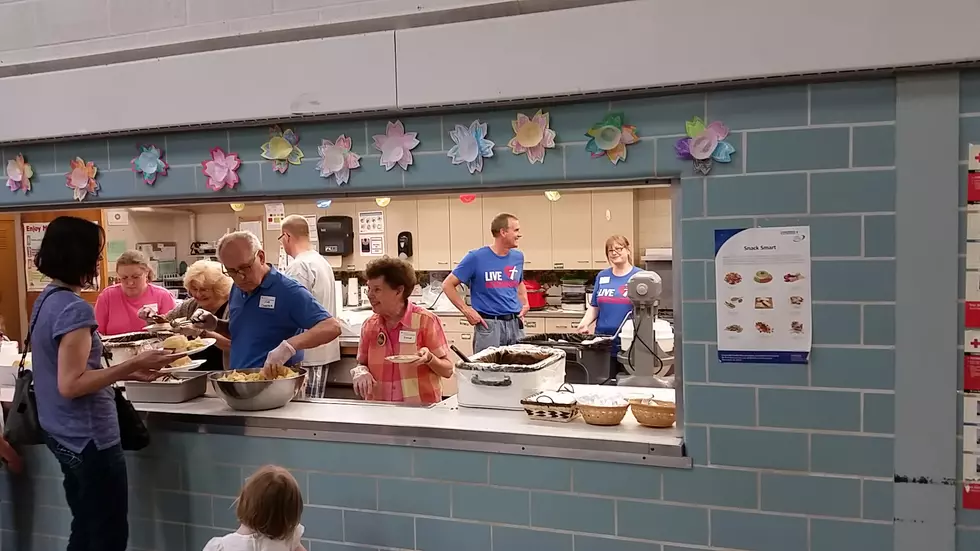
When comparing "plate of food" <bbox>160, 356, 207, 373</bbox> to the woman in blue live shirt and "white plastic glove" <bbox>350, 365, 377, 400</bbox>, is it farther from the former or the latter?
the woman in blue live shirt

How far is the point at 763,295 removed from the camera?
2.43 metres

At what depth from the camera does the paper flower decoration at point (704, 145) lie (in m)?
2.42

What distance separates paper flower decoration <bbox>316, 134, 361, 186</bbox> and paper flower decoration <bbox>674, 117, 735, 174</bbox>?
1.19 m

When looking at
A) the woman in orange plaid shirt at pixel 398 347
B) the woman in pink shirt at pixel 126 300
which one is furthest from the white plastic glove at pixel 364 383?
the woman in pink shirt at pixel 126 300

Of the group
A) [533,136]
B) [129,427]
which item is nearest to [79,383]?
[129,427]

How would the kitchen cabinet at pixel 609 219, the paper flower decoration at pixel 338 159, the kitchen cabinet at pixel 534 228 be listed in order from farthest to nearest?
the kitchen cabinet at pixel 534 228 → the kitchen cabinet at pixel 609 219 → the paper flower decoration at pixel 338 159

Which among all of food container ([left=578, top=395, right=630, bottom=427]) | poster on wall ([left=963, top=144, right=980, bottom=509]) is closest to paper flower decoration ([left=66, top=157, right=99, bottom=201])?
food container ([left=578, top=395, right=630, bottom=427])

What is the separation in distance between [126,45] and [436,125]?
1.44 metres

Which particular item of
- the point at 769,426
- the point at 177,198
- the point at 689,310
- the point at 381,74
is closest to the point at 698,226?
the point at 689,310

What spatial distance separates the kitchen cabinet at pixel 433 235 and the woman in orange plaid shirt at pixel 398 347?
159 inches

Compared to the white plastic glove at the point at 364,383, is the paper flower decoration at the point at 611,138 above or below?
above

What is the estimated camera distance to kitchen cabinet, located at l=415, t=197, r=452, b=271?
757 cm

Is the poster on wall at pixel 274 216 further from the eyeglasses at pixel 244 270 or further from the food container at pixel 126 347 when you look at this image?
the eyeglasses at pixel 244 270

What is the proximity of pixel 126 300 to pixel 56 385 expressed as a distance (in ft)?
6.69
